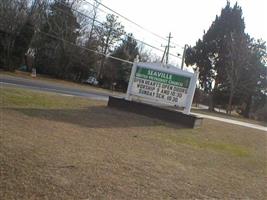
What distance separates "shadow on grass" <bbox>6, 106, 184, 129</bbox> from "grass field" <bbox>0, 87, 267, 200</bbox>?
0.15 ft

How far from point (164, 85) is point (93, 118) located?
505 cm

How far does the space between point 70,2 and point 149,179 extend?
45.4m

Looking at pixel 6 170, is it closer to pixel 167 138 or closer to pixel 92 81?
pixel 167 138

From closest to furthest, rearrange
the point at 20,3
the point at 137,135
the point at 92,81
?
the point at 137,135 → the point at 20,3 → the point at 92,81

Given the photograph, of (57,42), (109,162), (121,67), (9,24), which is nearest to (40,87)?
(9,24)

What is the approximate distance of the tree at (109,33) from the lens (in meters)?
56.6

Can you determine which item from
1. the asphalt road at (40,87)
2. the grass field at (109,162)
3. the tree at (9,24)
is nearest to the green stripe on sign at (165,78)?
the grass field at (109,162)

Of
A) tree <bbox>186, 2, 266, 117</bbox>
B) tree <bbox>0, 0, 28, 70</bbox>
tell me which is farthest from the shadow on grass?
tree <bbox>186, 2, 266, 117</bbox>

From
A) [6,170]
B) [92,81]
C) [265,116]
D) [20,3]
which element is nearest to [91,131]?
[6,170]

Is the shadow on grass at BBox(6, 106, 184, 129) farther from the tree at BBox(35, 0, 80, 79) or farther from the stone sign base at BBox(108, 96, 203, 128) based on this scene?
the tree at BBox(35, 0, 80, 79)

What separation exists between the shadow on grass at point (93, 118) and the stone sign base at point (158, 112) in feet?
1.78

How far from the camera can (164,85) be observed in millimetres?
17219

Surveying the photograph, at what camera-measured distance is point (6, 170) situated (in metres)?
5.70

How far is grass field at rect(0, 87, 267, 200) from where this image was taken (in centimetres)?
561
